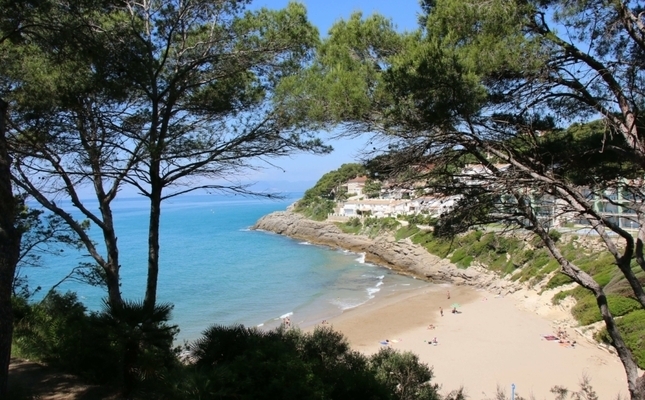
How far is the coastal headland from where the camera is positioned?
35.5 ft

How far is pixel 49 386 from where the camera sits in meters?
4.33

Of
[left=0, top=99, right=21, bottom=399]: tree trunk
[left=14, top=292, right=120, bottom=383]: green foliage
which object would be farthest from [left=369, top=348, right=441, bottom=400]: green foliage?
[left=0, top=99, right=21, bottom=399]: tree trunk

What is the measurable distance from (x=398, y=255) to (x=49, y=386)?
89.3 feet

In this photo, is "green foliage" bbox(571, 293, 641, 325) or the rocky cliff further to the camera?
the rocky cliff

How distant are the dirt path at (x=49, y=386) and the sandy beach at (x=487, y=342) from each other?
8.40 meters

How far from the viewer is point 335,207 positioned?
4925 cm

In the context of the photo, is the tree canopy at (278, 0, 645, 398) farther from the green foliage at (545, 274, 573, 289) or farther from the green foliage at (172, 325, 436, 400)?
the green foliage at (545, 274, 573, 289)

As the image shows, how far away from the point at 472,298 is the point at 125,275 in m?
22.6

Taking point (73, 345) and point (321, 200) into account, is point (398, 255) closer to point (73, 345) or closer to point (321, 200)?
point (321, 200)

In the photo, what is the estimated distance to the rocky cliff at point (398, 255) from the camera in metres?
23.5

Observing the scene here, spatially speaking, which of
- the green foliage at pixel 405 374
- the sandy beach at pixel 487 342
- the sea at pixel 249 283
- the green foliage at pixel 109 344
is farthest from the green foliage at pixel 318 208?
the green foliage at pixel 109 344

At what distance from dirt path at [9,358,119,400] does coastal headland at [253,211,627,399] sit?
8416 mm

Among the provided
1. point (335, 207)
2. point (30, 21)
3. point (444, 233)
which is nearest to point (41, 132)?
point (30, 21)

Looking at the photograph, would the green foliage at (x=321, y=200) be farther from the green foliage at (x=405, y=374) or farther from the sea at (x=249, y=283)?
the green foliage at (x=405, y=374)
